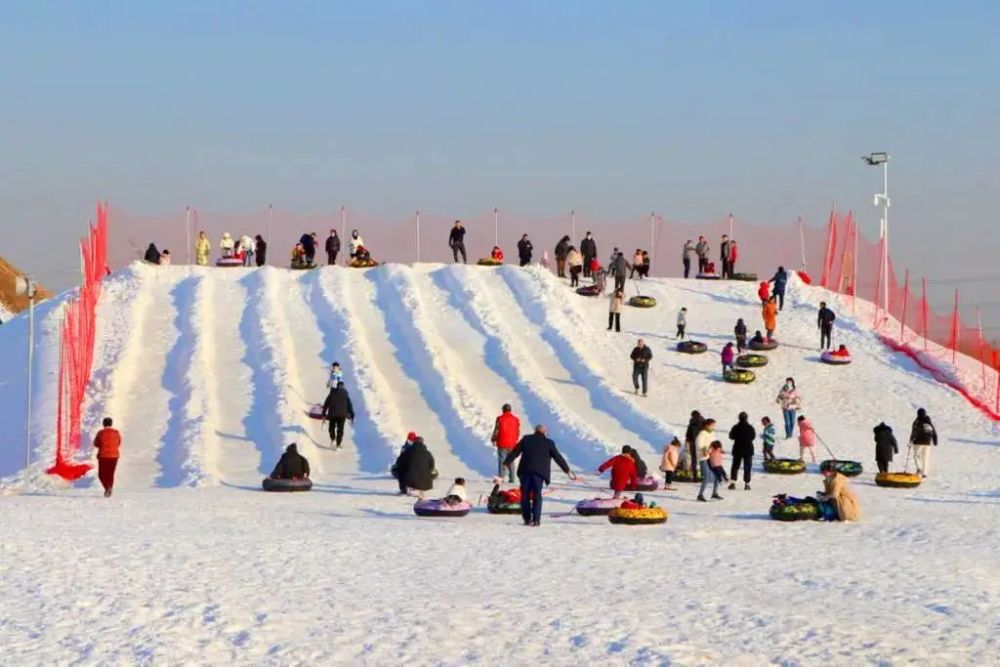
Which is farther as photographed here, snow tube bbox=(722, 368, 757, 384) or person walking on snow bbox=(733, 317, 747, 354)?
person walking on snow bbox=(733, 317, 747, 354)

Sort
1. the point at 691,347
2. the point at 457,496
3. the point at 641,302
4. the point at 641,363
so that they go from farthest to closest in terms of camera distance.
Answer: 1. the point at 641,302
2. the point at 691,347
3. the point at 641,363
4. the point at 457,496

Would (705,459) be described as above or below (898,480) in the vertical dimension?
above

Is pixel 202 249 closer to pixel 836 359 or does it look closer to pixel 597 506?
pixel 836 359

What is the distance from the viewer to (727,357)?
37.3 metres

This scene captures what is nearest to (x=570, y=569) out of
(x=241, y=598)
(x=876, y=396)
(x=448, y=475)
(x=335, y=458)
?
(x=241, y=598)

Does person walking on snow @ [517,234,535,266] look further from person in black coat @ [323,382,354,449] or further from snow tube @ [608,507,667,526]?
snow tube @ [608,507,667,526]

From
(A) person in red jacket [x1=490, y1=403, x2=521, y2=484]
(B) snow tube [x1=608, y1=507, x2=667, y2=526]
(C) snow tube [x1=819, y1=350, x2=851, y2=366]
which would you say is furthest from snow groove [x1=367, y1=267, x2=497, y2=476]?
(C) snow tube [x1=819, y1=350, x2=851, y2=366]

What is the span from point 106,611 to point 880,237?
37215mm

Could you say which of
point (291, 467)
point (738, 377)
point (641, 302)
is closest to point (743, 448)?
point (291, 467)

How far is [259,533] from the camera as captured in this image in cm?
1795

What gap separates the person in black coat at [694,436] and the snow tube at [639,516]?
4.72 m

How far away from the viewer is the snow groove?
31.3 metres

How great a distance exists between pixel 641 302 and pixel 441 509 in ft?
77.9

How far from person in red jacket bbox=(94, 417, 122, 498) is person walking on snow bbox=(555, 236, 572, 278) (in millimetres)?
26385
